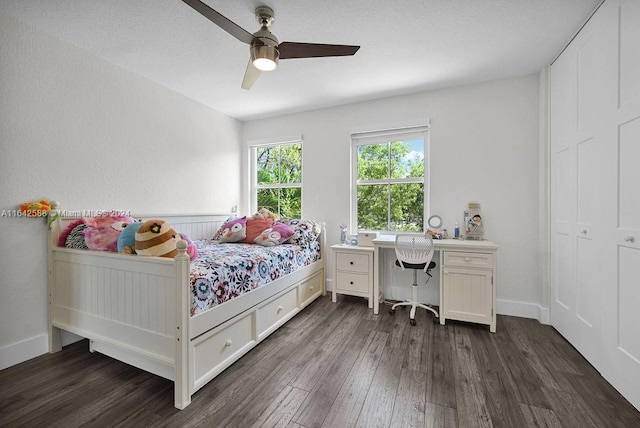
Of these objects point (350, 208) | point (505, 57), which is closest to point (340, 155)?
point (350, 208)

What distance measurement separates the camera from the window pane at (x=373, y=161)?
3.35 m

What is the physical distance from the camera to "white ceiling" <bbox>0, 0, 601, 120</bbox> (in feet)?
5.75

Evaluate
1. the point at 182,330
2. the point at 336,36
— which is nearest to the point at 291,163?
the point at 336,36

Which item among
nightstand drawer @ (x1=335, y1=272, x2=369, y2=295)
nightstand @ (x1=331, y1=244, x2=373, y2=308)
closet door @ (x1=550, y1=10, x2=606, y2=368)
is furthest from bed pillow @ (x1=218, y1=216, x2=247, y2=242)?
closet door @ (x1=550, y1=10, x2=606, y2=368)

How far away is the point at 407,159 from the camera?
3240 millimetres

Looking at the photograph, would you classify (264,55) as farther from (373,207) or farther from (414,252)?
(373,207)

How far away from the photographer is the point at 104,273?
69.0 inches

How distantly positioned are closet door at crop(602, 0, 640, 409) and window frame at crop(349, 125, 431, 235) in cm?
152

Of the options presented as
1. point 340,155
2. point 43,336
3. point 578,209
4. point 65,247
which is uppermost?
point 340,155

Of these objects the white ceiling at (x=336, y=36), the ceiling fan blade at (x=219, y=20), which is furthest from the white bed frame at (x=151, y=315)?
the white ceiling at (x=336, y=36)

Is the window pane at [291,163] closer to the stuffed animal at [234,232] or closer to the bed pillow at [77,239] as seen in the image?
the stuffed animal at [234,232]

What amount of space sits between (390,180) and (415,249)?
1058 millimetres

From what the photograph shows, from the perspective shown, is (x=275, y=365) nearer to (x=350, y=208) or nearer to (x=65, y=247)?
(x=65, y=247)

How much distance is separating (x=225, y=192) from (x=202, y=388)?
266cm
